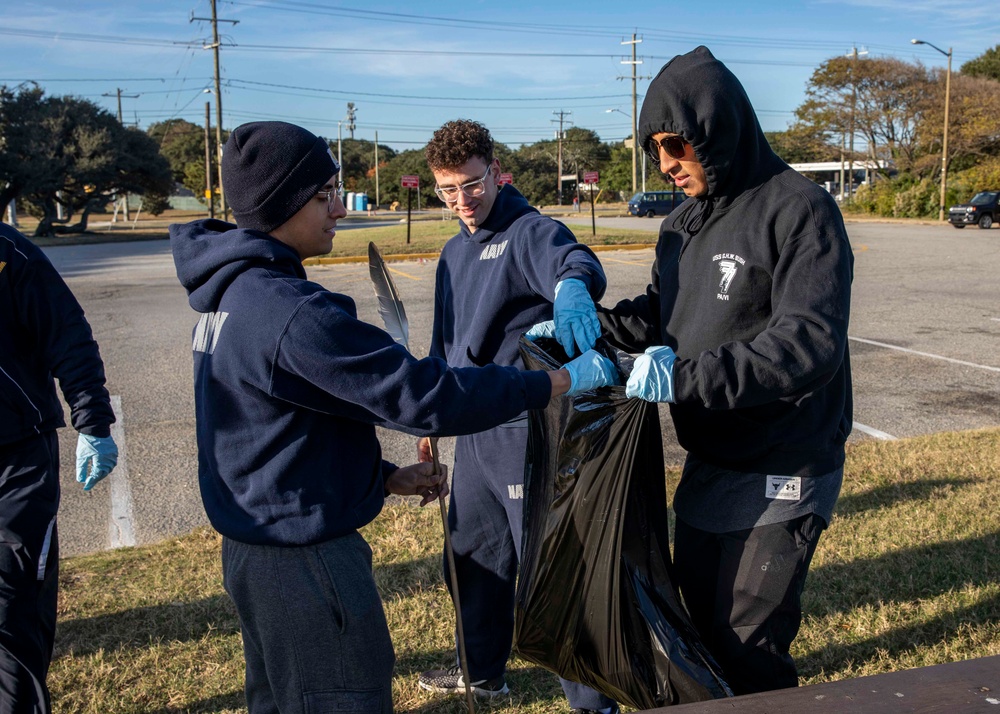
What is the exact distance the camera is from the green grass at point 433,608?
339 cm

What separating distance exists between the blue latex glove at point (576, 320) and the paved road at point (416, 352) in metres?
3.19

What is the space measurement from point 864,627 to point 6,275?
348 centimetres

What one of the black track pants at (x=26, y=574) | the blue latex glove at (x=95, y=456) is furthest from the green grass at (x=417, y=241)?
the black track pants at (x=26, y=574)

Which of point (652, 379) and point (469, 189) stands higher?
point (469, 189)

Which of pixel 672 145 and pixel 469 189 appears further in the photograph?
pixel 469 189

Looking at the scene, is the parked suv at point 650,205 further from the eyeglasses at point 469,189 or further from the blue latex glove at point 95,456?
the blue latex glove at point 95,456

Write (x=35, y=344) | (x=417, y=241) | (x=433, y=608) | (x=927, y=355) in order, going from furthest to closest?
1. (x=417, y=241)
2. (x=927, y=355)
3. (x=433, y=608)
4. (x=35, y=344)

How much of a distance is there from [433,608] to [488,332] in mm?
1493

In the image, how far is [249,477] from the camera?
6.44 ft

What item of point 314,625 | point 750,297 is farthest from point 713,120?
point 314,625

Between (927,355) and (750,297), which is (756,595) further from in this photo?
(927,355)

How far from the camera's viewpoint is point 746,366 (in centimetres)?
202

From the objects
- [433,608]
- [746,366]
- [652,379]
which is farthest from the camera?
[433,608]

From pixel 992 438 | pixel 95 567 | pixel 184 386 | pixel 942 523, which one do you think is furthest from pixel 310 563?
pixel 184 386
